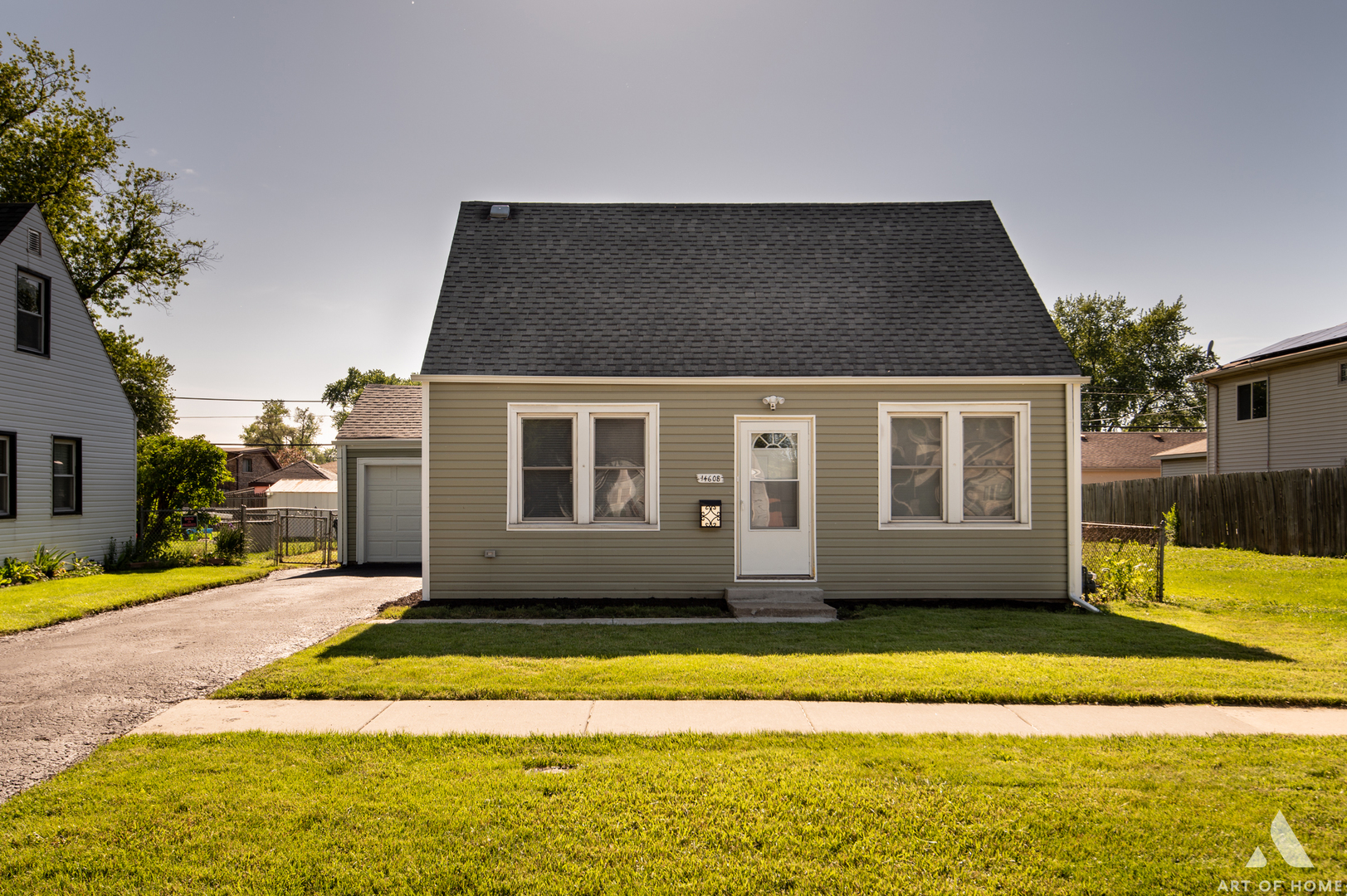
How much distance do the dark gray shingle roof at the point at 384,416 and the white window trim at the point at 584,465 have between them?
20.4 ft

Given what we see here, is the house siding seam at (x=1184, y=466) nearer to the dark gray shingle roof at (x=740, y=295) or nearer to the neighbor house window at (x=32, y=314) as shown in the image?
the dark gray shingle roof at (x=740, y=295)

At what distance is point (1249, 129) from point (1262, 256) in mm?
8589

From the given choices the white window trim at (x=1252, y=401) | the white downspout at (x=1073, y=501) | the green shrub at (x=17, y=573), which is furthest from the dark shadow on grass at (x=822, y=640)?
the white window trim at (x=1252, y=401)

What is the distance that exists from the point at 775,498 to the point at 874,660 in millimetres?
3680

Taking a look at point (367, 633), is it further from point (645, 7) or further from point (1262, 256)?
point (1262, 256)

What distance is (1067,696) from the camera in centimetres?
514

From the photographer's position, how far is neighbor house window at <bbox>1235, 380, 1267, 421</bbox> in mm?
19266

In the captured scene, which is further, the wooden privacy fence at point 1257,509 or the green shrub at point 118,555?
the green shrub at point 118,555

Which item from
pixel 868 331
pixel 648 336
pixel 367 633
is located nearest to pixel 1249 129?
pixel 868 331

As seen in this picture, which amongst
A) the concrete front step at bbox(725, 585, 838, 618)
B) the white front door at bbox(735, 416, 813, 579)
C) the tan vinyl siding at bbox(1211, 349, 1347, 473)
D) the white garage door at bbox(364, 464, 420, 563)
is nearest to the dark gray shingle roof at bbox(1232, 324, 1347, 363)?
the tan vinyl siding at bbox(1211, 349, 1347, 473)

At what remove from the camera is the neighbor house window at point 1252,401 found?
1927 cm

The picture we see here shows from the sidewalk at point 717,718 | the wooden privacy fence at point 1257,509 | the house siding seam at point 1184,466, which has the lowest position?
the sidewalk at point 717,718

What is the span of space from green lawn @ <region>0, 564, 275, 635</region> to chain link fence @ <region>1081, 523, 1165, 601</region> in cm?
1363

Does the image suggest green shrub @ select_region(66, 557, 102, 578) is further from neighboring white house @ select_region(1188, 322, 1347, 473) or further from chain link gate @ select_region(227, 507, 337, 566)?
neighboring white house @ select_region(1188, 322, 1347, 473)
